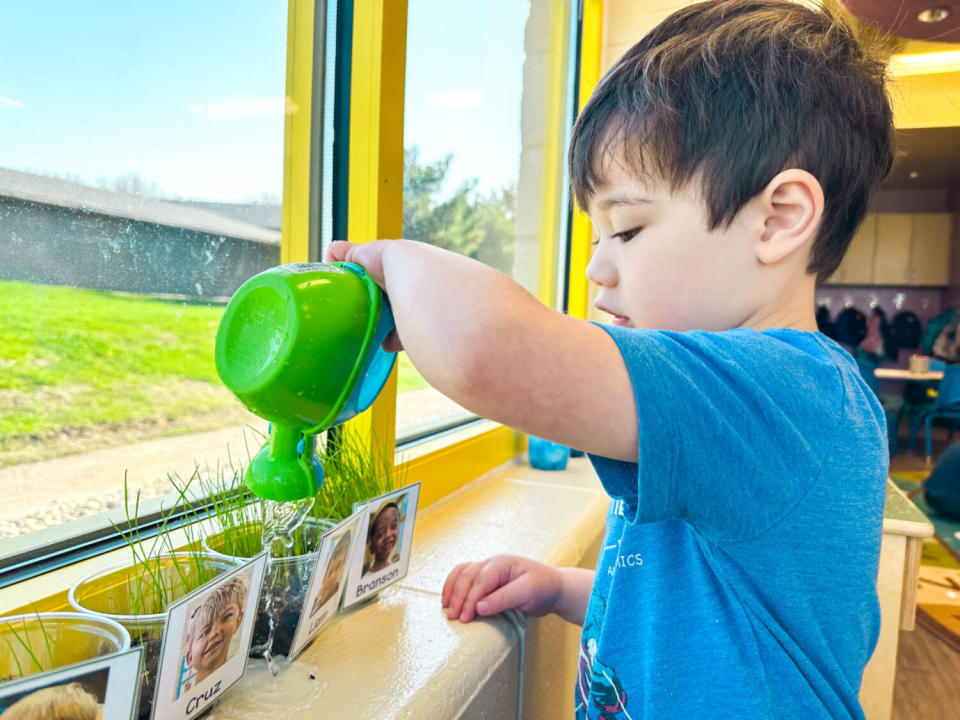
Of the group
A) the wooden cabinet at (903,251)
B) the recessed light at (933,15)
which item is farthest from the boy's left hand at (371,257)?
the wooden cabinet at (903,251)

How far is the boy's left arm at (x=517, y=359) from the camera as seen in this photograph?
413mm

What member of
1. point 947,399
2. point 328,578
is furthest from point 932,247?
point 328,578

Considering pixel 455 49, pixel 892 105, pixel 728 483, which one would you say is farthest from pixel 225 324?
pixel 455 49

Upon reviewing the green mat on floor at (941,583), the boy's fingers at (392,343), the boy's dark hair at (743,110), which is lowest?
the green mat on floor at (941,583)

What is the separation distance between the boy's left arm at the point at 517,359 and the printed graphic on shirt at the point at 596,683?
26 cm

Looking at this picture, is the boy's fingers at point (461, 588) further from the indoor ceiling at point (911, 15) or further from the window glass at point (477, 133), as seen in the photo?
the indoor ceiling at point (911, 15)

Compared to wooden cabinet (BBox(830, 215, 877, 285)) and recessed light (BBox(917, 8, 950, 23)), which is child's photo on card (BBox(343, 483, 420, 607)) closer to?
recessed light (BBox(917, 8, 950, 23))

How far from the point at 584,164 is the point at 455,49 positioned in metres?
0.81

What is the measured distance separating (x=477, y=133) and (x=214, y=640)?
3.88ft

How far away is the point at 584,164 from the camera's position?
24.3 inches

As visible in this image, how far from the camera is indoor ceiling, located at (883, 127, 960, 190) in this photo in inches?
222

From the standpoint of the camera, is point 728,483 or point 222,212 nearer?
point 728,483

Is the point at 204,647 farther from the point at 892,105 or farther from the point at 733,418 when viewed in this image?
the point at 892,105

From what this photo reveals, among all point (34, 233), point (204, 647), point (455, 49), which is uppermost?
point (455, 49)
